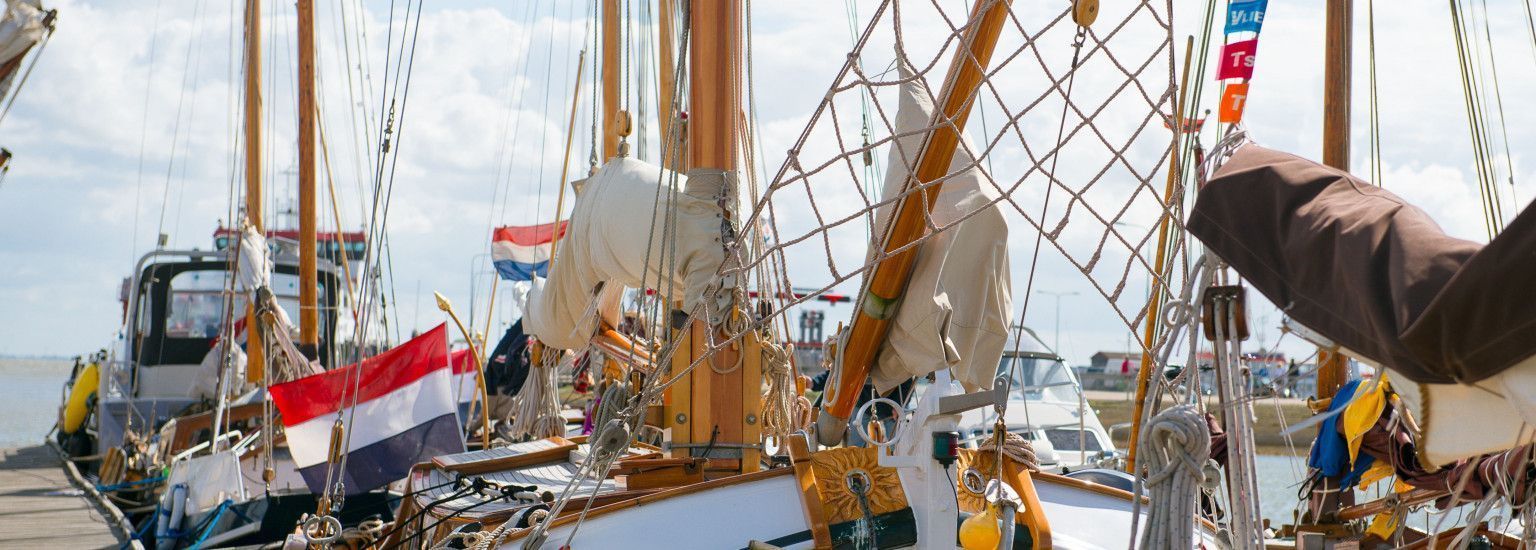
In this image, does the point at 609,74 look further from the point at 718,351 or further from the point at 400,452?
the point at 718,351

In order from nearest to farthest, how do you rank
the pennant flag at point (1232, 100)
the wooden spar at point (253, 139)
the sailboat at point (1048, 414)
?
the pennant flag at point (1232, 100)
the sailboat at point (1048, 414)
the wooden spar at point (253, 139)

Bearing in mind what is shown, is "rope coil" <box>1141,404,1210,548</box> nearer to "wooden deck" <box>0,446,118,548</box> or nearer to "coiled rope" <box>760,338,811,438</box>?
"coiled rope" <box>760,338,811,438</box>

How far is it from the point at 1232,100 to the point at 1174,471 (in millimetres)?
5835

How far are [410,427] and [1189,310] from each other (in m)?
6.68

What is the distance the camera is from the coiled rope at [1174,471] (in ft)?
12.2

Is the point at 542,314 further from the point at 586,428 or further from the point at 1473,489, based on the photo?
the point at 1473,489

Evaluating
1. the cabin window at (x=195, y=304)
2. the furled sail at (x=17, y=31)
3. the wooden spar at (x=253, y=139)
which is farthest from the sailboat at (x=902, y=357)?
the cabin window at (x=195, y=304)

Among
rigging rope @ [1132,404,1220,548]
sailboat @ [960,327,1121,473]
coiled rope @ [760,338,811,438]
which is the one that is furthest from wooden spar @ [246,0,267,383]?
rigging rope @ [1132,404,1220,548]

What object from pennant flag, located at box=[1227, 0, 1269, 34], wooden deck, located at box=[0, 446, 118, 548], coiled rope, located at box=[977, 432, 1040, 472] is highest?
pennant flag, located at box=[1227, 0, 1269, 34]

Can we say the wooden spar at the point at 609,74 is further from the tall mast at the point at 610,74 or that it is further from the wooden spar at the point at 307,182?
the wooden spar at the point at 307,182

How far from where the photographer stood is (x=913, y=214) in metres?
5.68

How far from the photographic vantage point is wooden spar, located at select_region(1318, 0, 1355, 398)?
9.18 metres

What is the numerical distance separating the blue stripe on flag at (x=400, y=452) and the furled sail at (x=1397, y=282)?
264 inches

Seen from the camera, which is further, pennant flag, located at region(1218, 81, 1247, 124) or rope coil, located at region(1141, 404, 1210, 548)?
pennant flag, located at region(1218, 81, 1247, 124)
